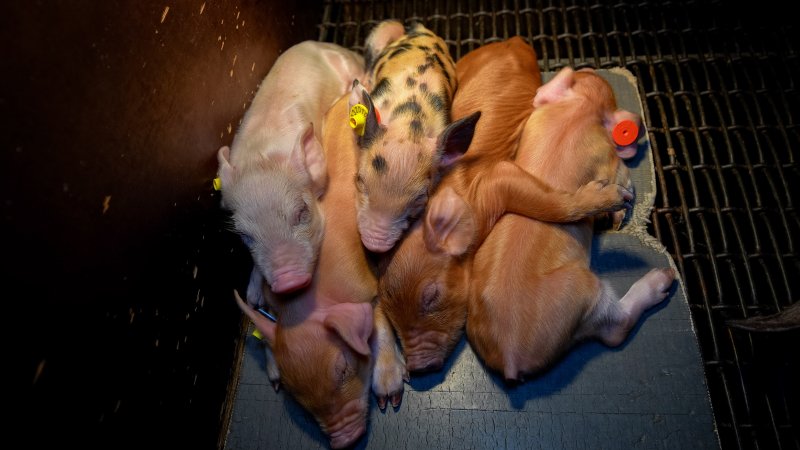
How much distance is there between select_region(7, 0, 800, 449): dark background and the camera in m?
1.38

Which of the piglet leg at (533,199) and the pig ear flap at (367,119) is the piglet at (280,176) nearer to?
the pig ear flap at (367,119)

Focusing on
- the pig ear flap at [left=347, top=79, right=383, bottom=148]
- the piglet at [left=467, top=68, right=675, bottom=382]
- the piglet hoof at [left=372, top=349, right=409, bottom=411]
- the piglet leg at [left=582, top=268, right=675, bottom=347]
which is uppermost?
the pig ear flap at [left=347, top=79, right=383, bottom=148]

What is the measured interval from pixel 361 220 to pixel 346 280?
27 centimetres

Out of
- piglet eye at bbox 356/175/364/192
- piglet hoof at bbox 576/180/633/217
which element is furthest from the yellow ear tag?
piglet hoof at bbox 576/180/633/217

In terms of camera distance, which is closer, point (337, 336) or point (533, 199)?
point (337, 336)

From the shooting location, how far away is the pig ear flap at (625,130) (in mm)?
2545

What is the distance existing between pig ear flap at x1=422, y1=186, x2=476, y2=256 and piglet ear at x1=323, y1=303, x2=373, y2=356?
381 millimetres

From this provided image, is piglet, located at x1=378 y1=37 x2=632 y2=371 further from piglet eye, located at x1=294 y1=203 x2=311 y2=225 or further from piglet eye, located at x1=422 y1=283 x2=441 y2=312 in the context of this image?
piglet eye, located at x1=294 y1=203 x2=311 y2=225

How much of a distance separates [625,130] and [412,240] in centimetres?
128

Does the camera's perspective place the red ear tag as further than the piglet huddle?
Yes

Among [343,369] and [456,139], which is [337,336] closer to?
[343,369]

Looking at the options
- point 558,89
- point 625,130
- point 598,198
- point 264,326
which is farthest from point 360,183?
point 625,130

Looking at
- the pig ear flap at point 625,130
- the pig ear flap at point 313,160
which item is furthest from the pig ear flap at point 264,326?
the pig ear flap at point 625,130

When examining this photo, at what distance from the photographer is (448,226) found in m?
2.11
